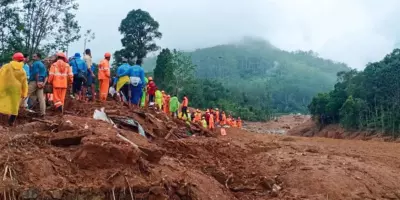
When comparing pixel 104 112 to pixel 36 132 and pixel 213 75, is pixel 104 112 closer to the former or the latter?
pixel 36 132

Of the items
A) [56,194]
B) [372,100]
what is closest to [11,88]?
[56,194]

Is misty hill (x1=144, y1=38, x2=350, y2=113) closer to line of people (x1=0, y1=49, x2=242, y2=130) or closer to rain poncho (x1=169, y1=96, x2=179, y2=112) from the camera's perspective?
rain poncho (x1=169, y1=96, x2=179, y2=112)

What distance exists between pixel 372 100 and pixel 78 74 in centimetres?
3033

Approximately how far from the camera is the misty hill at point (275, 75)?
9056cm

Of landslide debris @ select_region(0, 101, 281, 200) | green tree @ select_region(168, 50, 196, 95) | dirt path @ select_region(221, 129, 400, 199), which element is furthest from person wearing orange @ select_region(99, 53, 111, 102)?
green tree @ select_region(168, 50, 196, 95)

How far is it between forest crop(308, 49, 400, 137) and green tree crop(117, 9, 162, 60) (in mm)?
16500

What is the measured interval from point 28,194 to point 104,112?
3611 millimetres

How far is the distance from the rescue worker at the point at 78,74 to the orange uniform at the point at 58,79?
1.42 m

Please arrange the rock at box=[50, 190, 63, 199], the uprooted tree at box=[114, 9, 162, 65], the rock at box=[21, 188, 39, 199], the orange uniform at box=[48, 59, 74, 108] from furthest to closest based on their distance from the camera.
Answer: the uprooted tree at box=[114, 9, 162, 65]
the orange uniform at box=[48, 59, 74, 108]
the rock at box=[50, 190, 63, 199]
the rock at box=[21, 188, 39, 199]

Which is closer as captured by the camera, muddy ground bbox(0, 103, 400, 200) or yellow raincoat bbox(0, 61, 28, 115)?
muddy ground bbox(0, 103, 400, 200)

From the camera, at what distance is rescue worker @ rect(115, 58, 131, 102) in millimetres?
11336

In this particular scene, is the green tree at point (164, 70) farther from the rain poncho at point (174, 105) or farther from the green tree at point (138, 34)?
the rain poncho at point (174, 105)

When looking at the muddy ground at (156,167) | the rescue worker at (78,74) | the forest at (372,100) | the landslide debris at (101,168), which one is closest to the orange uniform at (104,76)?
the rescue worker at (78,74)

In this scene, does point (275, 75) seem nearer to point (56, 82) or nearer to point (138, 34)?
point (138, 34)
